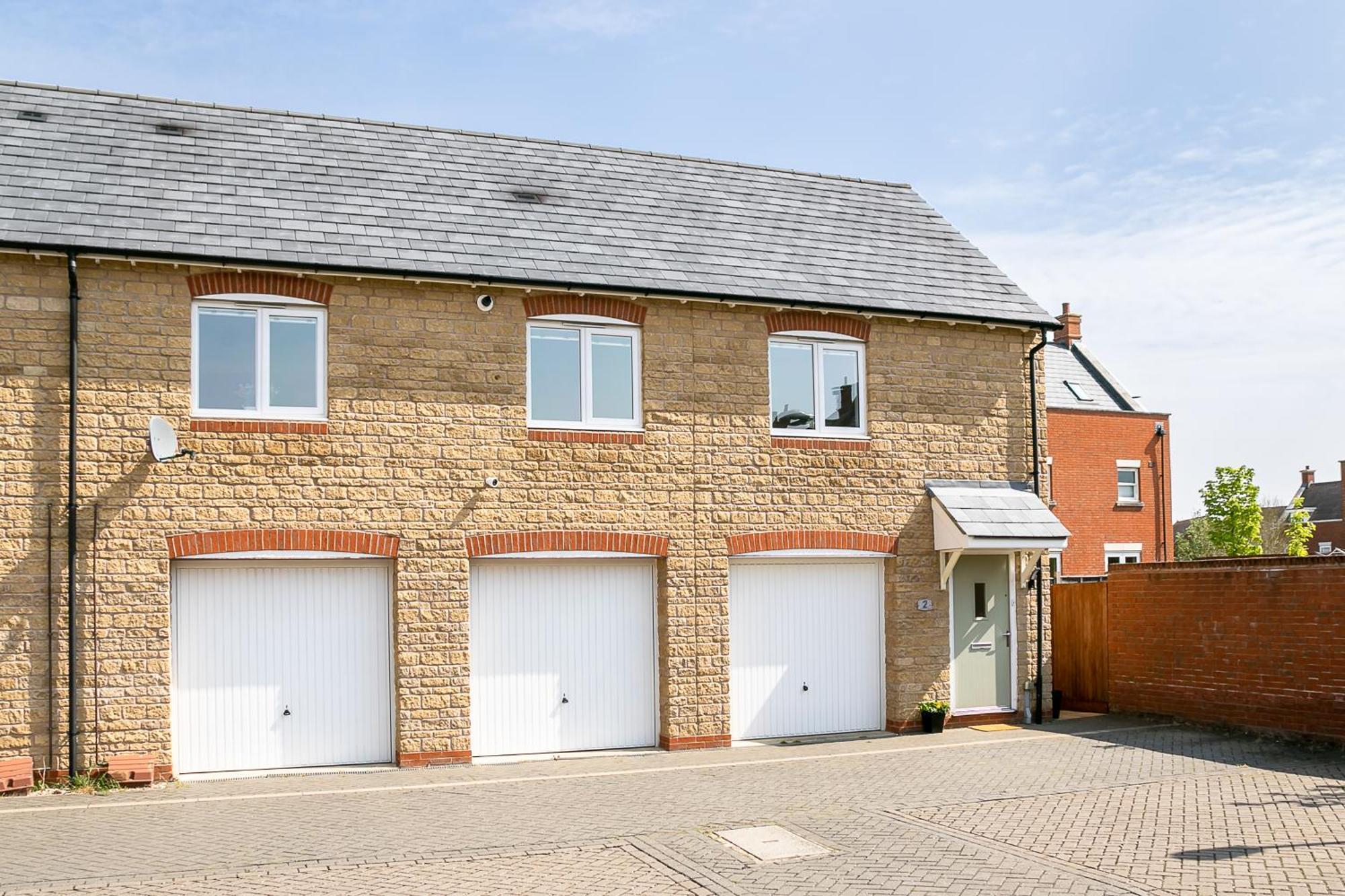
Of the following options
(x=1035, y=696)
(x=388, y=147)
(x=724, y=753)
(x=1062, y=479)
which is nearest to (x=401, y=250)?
(x=388, y=147)

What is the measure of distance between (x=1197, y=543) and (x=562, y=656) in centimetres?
3211

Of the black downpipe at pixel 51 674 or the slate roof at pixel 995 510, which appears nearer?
the black downpipe at pixel 51 674

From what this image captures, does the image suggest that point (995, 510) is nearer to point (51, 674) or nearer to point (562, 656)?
point (562, 656)

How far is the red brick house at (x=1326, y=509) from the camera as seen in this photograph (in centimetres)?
6088

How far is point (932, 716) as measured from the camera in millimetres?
15594

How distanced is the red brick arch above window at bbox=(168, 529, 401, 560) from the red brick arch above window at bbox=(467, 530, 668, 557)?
954 mm

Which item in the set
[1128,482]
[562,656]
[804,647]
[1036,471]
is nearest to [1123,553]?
[1128,482]

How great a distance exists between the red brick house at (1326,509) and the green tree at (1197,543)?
21231 millimetres

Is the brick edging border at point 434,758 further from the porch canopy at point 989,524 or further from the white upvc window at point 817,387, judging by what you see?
the porch canopy at point 989,524

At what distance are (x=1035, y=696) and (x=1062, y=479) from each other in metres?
18.0

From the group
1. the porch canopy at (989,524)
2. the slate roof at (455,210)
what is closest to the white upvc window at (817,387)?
the slate roof at (455,210)

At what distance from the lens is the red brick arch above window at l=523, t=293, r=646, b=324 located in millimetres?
14312

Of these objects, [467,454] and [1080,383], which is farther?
[1080,383]

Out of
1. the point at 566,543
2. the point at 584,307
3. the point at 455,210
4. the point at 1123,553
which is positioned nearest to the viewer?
the point at 566,543
